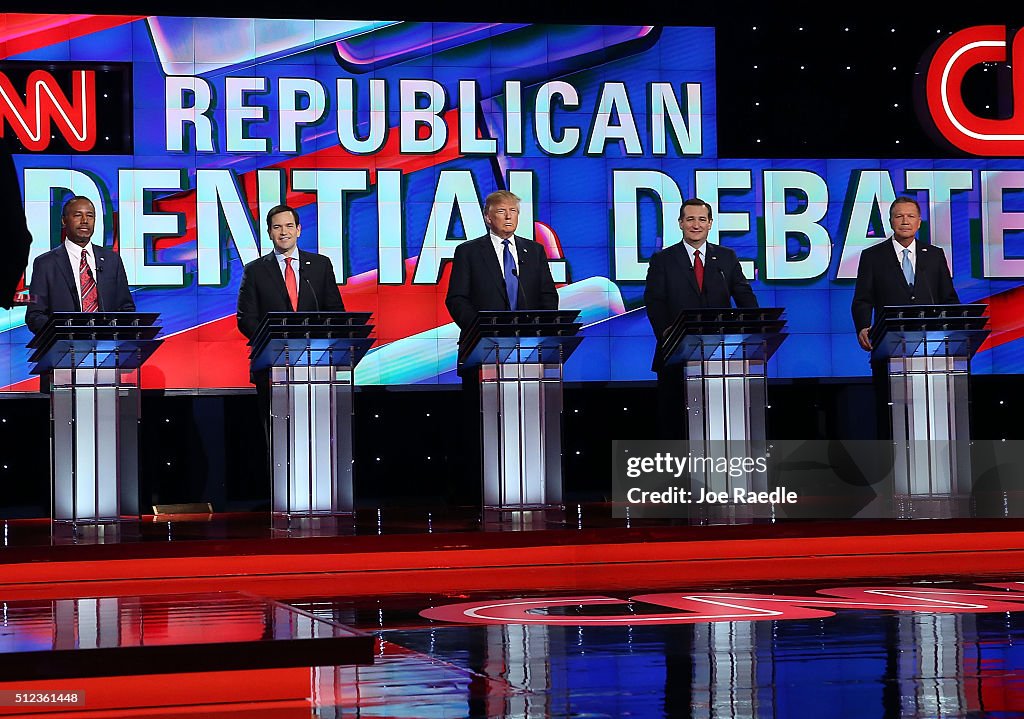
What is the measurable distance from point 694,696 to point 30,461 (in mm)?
6761

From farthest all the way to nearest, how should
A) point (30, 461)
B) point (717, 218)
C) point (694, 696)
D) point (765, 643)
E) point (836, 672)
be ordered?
1. point (717, 218)
2. point (30, 461)
3. point (765, 643)
4. point (836, 672)
5. point (694, 696)

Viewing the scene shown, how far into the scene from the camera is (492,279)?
8391 mm

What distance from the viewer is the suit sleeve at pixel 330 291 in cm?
827

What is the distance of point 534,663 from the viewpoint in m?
4.35

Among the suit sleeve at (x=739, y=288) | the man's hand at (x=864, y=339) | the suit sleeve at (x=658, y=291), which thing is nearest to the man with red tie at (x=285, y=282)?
the suit sleeve at (x=658, y=291)

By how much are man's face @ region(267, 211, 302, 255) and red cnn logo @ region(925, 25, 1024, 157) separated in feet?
15.9

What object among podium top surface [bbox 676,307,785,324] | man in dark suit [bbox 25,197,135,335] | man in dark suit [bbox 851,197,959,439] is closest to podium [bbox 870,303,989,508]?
podium top surface [bbox 676,307,785,324]

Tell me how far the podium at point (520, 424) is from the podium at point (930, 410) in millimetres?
1696

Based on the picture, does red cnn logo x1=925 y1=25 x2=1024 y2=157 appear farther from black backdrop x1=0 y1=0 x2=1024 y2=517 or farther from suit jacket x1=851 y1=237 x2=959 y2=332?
suit jacket x1=851 y1=237 x2=959 y2=332

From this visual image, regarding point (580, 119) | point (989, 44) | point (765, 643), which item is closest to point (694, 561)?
point (765, 643)

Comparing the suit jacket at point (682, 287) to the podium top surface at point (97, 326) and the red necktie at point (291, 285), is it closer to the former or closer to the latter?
the red necktie at point (291, 285)

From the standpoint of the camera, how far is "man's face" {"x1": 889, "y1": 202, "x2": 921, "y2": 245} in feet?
28.5

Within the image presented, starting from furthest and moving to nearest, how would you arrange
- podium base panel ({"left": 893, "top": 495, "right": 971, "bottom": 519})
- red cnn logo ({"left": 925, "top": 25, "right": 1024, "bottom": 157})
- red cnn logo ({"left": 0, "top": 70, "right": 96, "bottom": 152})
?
red cnn logo ({"left": 925, "top": 25, "right": 1024, "bottom": 157}) < red cnn logo ({"left": 0, "top": 70, "right": 96, "bottom": 152}) < podium base panel ({"left": 893, "top": 495, "right": 971, "bottom": 519})

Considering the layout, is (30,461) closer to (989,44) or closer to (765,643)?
(765,643)
